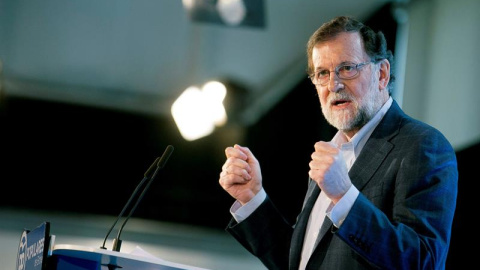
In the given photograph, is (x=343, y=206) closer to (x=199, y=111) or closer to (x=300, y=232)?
(x=300, y=232)

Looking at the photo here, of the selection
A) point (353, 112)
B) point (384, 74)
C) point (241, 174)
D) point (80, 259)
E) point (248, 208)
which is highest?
point (384, 74)

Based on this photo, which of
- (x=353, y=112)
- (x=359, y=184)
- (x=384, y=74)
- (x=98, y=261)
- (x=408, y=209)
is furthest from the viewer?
(x=384, y=74)

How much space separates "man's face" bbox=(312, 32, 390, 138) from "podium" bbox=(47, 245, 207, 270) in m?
0.69

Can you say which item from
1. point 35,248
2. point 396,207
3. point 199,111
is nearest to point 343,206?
point 396,207

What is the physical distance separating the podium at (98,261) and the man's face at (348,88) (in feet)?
2.27

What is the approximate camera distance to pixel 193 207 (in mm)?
4199

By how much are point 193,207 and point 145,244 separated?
43 cm

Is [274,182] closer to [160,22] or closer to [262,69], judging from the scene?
[262,69]

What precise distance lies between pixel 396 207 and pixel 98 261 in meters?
0.71

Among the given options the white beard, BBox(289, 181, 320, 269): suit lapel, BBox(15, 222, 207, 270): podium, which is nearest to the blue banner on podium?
BBox(15, 222, 207, 270): podium

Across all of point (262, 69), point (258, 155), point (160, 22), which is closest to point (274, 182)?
point (258, 155)

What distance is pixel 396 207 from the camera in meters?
1.51

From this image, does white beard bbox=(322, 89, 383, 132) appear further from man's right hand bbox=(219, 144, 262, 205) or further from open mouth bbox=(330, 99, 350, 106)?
man's right hand bbox=(219, 144, 262, 205)

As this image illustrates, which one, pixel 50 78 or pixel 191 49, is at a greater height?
pixel 191 49
